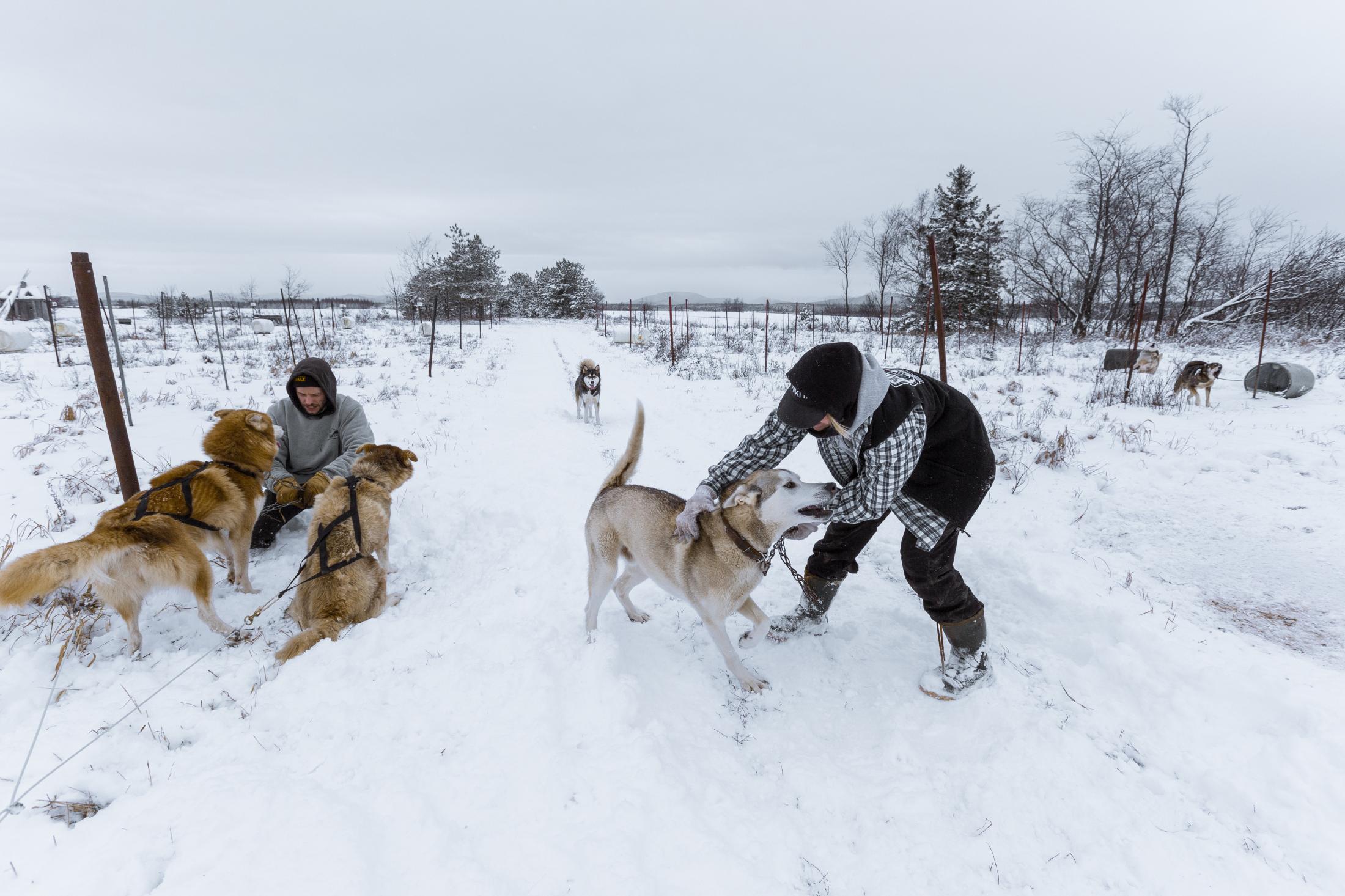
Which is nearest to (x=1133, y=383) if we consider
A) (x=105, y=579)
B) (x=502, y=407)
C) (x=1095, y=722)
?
(x=1095, y=722)

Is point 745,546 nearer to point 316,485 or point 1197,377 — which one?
point 316,485

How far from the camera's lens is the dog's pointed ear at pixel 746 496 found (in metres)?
3.03

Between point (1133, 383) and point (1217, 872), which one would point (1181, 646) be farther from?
point (1133, 383)

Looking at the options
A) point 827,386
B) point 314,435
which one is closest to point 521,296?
point 314,435

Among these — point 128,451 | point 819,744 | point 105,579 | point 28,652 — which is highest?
point 128,451

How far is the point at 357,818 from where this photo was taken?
221cm

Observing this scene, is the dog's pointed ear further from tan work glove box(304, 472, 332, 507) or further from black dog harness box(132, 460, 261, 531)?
tan work glove box(304, 472, 332, 507)

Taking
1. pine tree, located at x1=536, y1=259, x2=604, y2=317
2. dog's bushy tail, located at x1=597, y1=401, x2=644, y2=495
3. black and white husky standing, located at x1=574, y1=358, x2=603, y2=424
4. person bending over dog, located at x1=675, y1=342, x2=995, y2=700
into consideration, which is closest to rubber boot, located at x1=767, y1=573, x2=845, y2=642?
person bending over dog, located at x1=675, y1=342, x2=995, y2=700

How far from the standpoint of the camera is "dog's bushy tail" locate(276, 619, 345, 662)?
310 cm

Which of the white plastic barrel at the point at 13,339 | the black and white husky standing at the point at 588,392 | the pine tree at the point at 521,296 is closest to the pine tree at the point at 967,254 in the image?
the black and white husky standing at the point at 588,392

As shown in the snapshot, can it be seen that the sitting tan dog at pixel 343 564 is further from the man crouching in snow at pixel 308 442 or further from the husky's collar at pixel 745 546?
the husky's collar at pixel 745 546

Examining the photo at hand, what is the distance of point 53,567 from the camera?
267cm

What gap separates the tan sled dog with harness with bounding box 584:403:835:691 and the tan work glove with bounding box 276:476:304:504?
317 centimetres

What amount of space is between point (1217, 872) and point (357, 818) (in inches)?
140
